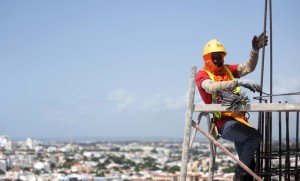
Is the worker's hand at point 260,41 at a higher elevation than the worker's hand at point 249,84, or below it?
higher

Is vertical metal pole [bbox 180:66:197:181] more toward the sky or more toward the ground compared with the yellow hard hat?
more toward the ground

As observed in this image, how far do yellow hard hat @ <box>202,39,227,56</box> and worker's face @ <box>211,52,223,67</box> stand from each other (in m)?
0.04

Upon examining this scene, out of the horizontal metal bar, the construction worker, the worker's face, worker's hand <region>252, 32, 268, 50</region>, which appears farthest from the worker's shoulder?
worker's hand <region>252, 32, 268, 50</region>

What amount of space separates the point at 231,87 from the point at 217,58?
1.33 ft

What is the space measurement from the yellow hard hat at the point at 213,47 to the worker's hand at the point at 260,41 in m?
0.22

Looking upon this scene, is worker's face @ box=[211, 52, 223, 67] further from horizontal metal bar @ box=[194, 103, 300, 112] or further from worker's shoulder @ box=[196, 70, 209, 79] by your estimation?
horizontal metal bar @ box=[194, 103, 300, 112]

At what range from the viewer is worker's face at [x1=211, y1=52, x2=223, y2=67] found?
12.9ft

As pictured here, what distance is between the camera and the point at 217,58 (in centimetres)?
394

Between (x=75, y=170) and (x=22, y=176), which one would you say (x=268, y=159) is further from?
(x=75, y=170)

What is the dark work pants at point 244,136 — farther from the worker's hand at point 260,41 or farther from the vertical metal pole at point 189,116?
the worker's hand at point 260,41

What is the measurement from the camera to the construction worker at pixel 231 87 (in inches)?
144

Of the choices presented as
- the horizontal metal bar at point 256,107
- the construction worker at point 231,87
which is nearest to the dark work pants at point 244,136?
the construction worker at point 231,87

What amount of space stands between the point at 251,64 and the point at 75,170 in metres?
79.3

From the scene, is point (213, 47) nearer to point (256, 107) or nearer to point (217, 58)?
point (217, 58)
